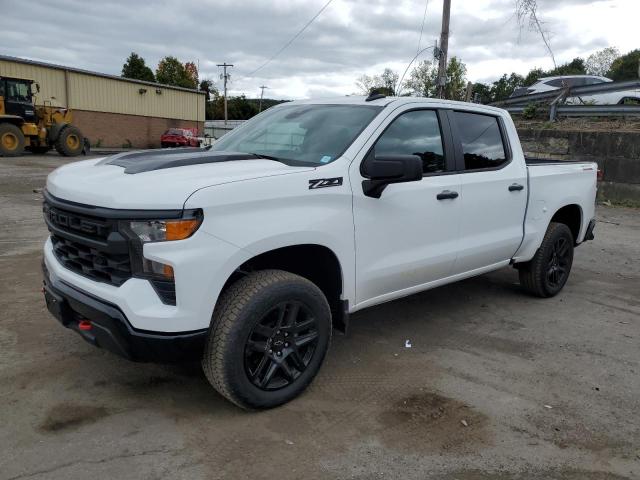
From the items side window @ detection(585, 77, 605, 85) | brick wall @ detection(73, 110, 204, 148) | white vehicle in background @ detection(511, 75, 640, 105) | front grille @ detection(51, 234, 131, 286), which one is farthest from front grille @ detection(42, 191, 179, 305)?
brick wall @ detection(73, 110, 204, 148)

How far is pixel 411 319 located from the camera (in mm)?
4941

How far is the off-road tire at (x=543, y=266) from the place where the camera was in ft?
17.6

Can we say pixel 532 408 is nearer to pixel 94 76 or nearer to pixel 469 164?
pixel 469 164

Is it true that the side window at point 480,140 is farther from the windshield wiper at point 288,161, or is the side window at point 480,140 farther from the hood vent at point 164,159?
the hood vent at point 164,159

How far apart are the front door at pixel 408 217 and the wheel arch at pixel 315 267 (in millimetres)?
153

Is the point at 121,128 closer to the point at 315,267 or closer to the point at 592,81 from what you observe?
the point at 592,81

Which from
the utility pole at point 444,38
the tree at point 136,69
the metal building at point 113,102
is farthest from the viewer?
the tree at point 136,69

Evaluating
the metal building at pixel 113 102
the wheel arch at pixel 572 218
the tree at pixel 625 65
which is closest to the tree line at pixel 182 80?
the metal building at pixel 113 102

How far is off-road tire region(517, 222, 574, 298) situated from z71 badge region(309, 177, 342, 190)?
2.84m

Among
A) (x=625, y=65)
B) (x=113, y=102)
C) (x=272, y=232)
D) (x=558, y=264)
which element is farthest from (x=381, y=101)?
(x=625, y=65)

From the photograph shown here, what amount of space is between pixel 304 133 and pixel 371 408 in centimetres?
189

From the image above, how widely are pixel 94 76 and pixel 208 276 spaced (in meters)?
35.8

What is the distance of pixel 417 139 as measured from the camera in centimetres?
405

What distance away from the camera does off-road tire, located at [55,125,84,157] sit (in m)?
22.6
